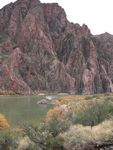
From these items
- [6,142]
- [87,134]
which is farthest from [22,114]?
[87,134]

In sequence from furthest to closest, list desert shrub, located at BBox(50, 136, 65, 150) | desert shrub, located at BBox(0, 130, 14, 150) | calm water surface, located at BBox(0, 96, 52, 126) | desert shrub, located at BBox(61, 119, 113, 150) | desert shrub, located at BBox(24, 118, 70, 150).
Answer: calm water surface, located at BBox(0, 96, 52, 126), desert shrub, located at BBox(0, 130, 14, 150), desert shrub, located at BBox(61, 119, 113, 150), desert shrub, located at BBox(24, 118, 70, 150), desert shrub, located at BBox(50, 136, 65, 150)

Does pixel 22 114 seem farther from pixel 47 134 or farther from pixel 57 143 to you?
pixel 57 143

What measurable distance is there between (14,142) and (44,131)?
3499 mm

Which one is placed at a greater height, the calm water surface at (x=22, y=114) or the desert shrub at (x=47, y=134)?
the desert shrub at (x=47, y=134)

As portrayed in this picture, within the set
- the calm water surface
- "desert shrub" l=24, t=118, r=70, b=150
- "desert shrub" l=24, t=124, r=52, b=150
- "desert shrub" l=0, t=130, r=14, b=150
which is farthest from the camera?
the calm water surface

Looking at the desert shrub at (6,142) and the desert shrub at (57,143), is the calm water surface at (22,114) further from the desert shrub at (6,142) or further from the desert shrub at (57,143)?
the desert shrub at (57,143)

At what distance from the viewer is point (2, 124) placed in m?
62.9

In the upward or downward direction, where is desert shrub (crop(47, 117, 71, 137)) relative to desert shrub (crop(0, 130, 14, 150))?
upward

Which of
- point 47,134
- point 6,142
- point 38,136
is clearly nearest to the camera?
point 6,142

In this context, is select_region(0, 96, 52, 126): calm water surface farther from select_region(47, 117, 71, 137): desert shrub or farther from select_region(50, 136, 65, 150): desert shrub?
select_region(50, 136, 65, 150): desert shrub

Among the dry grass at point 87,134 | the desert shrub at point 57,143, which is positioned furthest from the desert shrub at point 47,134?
the dry grass at point 87,134

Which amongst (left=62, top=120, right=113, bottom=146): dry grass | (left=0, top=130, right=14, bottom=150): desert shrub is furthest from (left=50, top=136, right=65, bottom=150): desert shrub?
(left=0, top=130, right=14, bottom=150): desert shrub

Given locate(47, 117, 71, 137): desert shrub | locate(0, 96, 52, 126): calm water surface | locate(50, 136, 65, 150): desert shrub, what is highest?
locate(47, 117, 71, 137): desert shrub

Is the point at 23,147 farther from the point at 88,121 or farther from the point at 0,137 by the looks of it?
the point at 88,121
